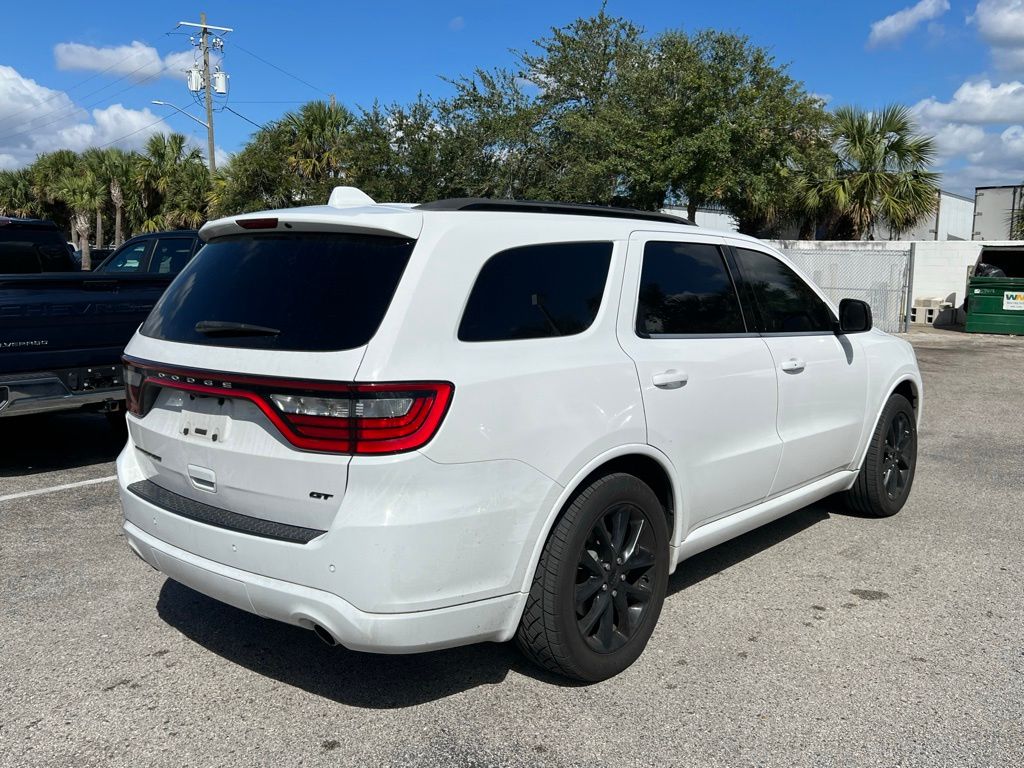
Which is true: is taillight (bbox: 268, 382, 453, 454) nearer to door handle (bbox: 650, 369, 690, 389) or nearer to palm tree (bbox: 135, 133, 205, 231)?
door handle (bbox: 650, 369, 690, 389)

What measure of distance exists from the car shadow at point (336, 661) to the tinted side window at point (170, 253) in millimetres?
5356

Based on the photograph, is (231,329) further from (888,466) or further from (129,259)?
(129,259)

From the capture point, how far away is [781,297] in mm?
4609

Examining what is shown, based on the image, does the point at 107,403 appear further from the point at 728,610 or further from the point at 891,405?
the point at 891,405

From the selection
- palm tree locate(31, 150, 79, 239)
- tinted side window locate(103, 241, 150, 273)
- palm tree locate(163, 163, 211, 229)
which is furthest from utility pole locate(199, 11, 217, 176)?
tinted side window locate(103, 241, 150, 273)

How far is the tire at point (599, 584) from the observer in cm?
312

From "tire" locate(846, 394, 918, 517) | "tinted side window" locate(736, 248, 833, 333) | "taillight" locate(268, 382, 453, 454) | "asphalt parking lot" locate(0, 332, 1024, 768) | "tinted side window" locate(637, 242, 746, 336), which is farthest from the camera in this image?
"tire" locate(846, 394, 918, 517)

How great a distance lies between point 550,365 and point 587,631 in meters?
1.03

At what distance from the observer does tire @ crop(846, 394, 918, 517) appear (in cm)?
538

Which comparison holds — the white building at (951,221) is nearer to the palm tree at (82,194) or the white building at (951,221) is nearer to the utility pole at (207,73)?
the utility pole at (207,73)

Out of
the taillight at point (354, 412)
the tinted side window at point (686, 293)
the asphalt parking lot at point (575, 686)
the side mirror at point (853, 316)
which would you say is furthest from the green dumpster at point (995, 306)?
the taillight at point (354, 412)

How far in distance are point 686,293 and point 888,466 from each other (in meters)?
2.48

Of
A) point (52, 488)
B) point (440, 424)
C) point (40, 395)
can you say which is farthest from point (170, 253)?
point (440, 424)

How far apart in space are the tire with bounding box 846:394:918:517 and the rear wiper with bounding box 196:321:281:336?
12.7ft
